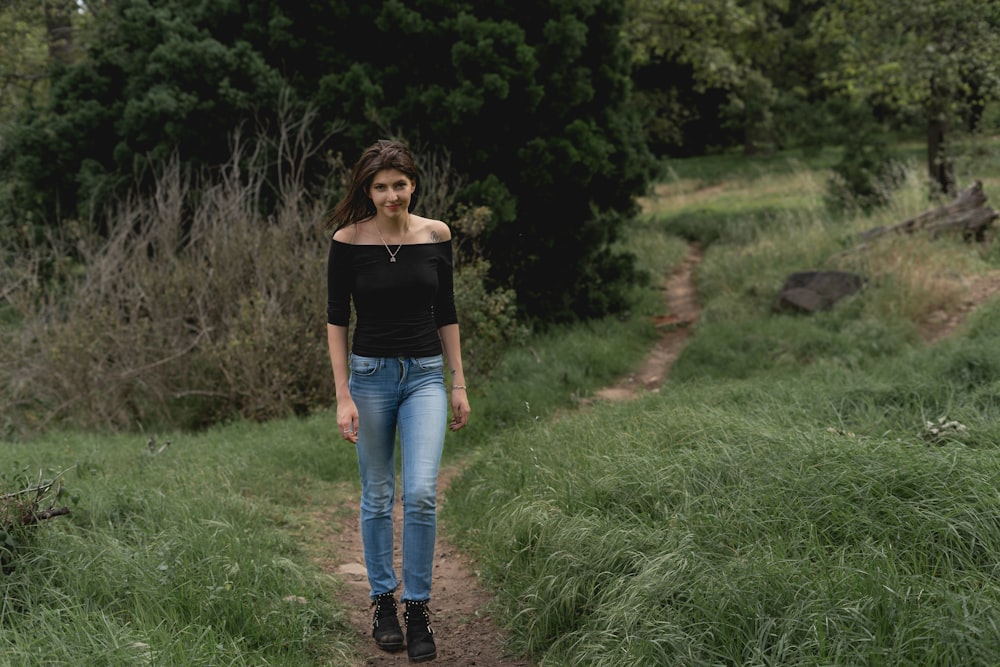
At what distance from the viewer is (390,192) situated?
156 inches

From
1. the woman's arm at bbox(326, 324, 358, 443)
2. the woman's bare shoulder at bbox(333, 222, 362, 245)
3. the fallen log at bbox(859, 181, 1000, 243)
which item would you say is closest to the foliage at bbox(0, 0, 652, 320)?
the fallen log at bbox(859, 181, 1000, 243)

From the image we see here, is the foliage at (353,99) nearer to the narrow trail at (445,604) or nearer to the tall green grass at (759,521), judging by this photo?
the tall green grass at (759,521)

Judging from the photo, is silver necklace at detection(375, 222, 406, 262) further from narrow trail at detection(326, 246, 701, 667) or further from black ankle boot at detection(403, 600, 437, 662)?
narrow trail at detection(326, 246, 701, 667)

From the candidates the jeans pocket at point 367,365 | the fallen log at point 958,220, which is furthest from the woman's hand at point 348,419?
the fallen log at point 958,220

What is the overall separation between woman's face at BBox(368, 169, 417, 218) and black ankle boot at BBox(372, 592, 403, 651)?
1.69 m

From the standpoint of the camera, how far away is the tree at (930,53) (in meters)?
13.1

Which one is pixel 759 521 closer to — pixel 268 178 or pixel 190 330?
pixel 190 330

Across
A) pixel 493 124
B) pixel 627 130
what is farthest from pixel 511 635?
pixel 627 130

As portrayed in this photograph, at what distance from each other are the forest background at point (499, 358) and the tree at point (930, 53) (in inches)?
3.7

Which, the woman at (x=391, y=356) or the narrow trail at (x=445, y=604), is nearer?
the woman at (x=391, y=356)

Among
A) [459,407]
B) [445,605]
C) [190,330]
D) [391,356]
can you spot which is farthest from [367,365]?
[190,330]

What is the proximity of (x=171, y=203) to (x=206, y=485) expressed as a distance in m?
4.36

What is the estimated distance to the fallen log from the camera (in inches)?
480

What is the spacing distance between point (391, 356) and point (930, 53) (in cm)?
1264
